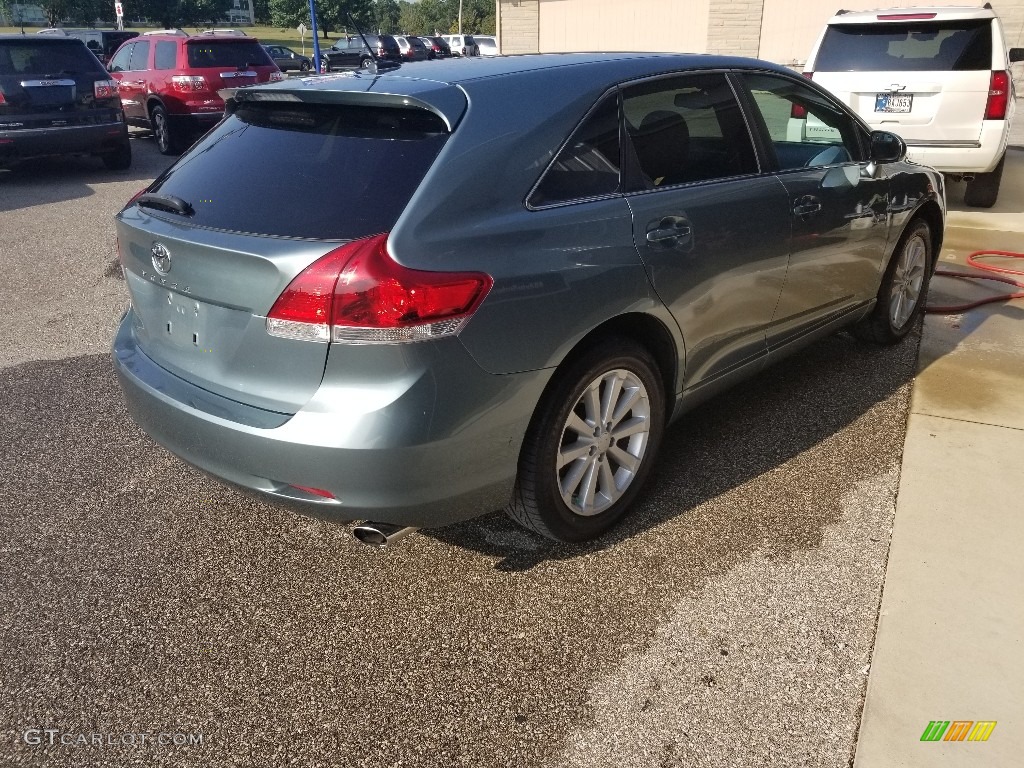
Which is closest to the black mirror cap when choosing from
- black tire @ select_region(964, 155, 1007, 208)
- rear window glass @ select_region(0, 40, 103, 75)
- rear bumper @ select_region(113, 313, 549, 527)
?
rear bumper @ select_region(113, 313, 549, 527)

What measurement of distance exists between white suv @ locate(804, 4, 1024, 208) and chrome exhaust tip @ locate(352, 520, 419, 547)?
24.5ft

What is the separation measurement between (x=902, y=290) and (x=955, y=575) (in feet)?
7.87

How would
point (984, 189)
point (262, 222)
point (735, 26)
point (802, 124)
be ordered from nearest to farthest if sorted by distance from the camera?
point (262, 222), point (802, 124), point (984, 189), point (735, 26)

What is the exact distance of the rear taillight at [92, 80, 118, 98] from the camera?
10.7 metres

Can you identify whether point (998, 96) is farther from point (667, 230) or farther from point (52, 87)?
point (52, 87)

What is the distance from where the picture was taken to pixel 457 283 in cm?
243

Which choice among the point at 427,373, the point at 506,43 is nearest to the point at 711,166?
the point at 427,373

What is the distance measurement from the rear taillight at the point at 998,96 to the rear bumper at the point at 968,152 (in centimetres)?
7

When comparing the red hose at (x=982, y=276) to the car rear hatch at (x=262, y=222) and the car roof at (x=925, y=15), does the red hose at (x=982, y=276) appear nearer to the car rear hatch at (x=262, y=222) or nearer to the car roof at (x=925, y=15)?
the car roof at (x=925, y=15)

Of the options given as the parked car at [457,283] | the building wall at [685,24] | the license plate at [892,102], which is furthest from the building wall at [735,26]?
the parked car at [457,283]

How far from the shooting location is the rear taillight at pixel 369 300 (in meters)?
2.34

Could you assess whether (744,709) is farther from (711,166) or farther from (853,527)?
(711,166)

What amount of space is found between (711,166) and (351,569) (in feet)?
6.82

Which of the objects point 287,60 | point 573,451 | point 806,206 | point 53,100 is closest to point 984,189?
point 806,206
